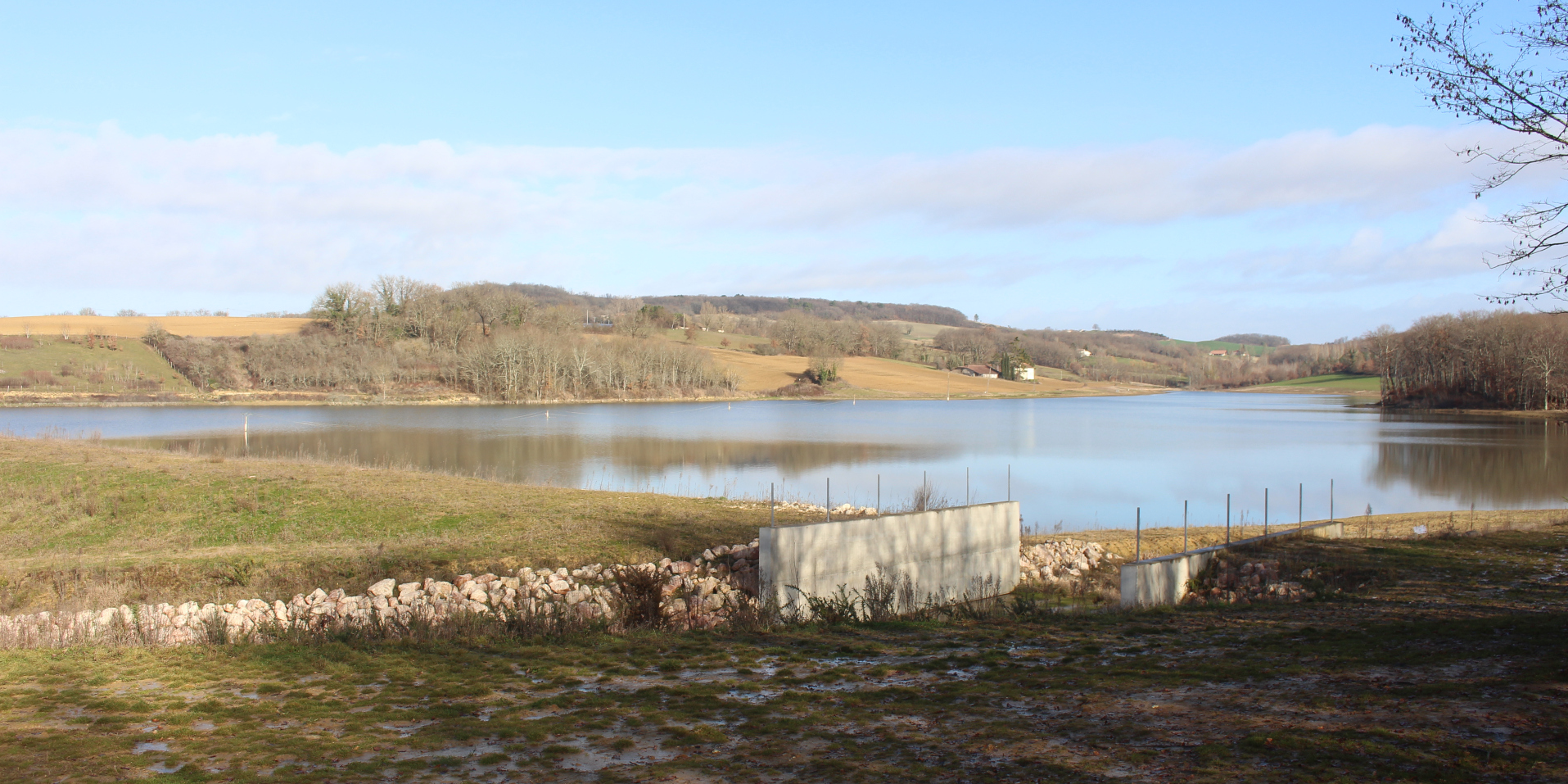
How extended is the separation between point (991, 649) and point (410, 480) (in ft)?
53.1

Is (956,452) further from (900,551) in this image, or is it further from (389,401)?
(389,401)

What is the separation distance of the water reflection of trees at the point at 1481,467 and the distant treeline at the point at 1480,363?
25.6 meters

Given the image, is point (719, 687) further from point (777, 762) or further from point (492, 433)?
point (492, 433)

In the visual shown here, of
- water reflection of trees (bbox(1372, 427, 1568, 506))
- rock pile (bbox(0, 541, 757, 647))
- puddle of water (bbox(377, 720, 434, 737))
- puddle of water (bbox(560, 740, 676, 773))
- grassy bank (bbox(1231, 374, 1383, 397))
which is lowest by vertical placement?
water reflection of trees (bbox(1372, 427, 1568, 506))

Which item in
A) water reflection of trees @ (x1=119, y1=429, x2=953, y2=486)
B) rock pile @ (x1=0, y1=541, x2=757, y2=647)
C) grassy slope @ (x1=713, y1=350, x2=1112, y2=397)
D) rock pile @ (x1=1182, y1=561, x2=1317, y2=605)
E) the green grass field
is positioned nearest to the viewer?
rock pile @ (x1=0, y1=541, x2=757, y2=647)

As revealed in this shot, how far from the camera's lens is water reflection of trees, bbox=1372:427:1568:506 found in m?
28.5

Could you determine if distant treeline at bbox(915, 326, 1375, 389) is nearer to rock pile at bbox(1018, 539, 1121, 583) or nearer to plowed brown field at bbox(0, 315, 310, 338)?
plowed brown field at bbox(0, 315, 310, 338)

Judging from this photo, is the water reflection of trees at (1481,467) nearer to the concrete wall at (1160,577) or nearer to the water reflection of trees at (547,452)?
the water reflection of trees at (547,452)

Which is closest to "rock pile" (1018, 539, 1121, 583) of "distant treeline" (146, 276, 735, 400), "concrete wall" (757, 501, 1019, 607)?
"concrete wall" (757, 501, 1019, 607)

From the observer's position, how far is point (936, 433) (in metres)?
52.1

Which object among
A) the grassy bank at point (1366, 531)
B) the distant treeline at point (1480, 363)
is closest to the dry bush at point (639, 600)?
the grassy bank at point (1366, 531)

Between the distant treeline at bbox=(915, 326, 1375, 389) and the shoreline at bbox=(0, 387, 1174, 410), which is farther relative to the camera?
the distant treeline at bbox=(915, 326, 1375, 389)

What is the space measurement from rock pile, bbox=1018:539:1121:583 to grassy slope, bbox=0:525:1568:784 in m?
5.69

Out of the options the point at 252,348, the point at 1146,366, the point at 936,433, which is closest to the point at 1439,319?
the point at 936,433
